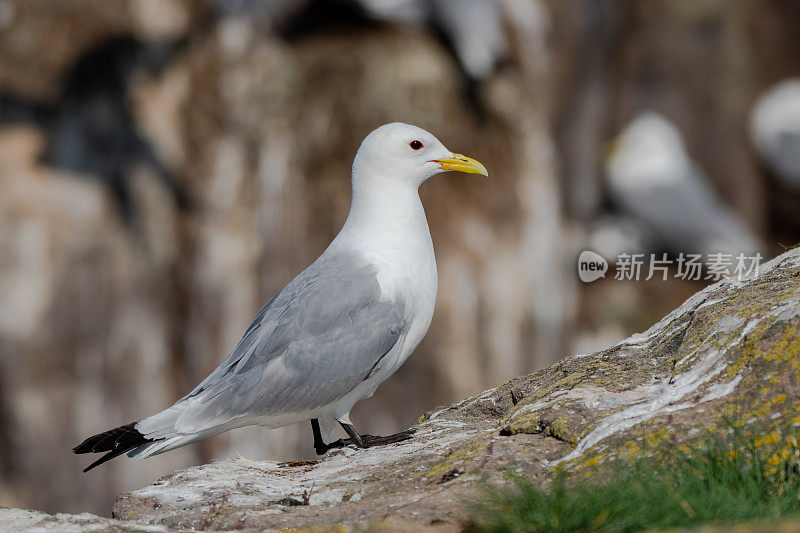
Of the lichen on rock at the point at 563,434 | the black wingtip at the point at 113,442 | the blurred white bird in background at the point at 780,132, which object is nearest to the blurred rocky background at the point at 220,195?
the blurred white bird in background at the point at 780,132

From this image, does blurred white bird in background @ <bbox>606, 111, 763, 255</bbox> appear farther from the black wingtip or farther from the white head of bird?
the black wingtip

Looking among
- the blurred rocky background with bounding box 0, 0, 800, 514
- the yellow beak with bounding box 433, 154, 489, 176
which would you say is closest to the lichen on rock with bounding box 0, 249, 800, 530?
the yellow beak with bounding box 433, 154, 489, 176

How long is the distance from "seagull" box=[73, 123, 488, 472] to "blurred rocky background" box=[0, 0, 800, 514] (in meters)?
7.00

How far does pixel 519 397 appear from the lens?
406 centimetres

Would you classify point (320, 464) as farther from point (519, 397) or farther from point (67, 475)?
point (67, 475)

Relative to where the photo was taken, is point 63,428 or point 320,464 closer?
point 320,464

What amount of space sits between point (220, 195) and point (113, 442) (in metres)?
8.69

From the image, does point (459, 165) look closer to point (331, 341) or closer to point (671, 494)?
point (331, 341)

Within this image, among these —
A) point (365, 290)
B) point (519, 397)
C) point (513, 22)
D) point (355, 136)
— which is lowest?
point (519, 397)

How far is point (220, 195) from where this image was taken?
39.4 feet

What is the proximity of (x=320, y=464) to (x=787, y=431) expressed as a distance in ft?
6.44

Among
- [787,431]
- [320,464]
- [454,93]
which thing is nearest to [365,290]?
[320,464]

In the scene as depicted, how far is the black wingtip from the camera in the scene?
356 cm

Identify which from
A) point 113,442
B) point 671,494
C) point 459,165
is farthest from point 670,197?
point 671,494
